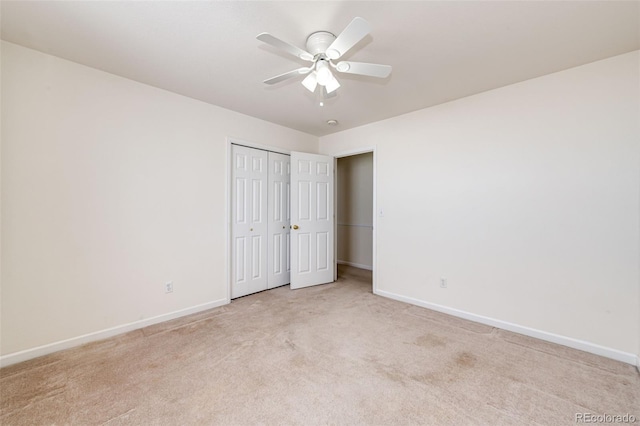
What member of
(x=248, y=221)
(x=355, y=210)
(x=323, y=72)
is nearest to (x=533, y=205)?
(x=323, y=72)

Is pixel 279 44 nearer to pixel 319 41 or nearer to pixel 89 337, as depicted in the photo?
pixel 319 41

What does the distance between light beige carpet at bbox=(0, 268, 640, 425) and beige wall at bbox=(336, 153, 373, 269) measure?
9.59ft

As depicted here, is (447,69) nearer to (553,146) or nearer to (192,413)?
(553,146)

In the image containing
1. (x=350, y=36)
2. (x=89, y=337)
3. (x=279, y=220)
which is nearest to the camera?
(x=350, y=36)

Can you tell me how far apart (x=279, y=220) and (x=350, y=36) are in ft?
9.73

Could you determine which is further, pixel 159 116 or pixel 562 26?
pixel 159 116

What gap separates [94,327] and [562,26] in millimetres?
4533

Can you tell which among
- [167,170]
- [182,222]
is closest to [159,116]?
[167,170]

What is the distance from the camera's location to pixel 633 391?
1808 mm

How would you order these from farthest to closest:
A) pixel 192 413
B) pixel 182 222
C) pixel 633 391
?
pixel 182 222
pixel 633 391
pixel 192 413

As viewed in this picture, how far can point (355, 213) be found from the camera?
5.89 m

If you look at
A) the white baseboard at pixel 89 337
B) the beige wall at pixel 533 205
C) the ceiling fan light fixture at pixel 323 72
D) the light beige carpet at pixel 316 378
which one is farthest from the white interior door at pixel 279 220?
the ceiling fan light fixture at pixel 323 72

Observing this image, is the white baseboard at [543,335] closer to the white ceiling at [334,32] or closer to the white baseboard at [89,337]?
the white ceiling at [334,32]

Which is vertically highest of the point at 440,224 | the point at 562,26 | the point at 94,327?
the point at 562,26
